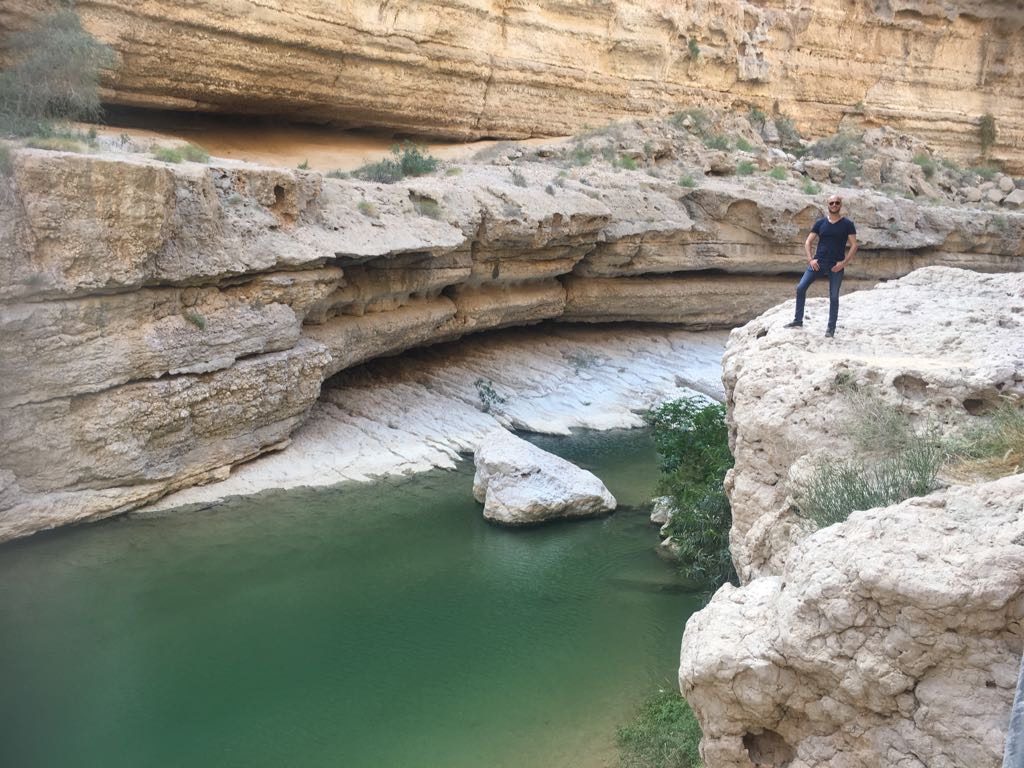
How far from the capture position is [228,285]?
43.0ft

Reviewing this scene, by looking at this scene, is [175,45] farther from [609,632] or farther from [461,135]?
[609,632]

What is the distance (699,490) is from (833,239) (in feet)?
11.8

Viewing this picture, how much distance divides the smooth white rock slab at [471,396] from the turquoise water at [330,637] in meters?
1.26

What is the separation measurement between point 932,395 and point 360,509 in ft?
29.7

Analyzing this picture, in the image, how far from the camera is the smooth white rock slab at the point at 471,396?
14.7 metres

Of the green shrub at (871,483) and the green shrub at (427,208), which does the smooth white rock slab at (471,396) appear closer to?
the green shrub at (427,208)

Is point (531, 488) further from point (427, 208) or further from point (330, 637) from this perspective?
point (427, 208)

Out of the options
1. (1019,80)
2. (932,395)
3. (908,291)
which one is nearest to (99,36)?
(908,291)

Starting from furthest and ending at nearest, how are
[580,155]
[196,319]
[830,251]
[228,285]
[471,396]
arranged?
[580,155]
[471,396]
[228,285]
[196,319]
[830,251]

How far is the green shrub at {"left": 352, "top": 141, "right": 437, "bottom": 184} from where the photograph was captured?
19047 millimetres

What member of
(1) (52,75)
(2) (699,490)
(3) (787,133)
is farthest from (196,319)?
(3) (787,133)

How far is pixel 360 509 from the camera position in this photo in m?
13.4

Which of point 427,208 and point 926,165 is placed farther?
A: point 926,165

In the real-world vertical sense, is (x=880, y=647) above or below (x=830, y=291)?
below
